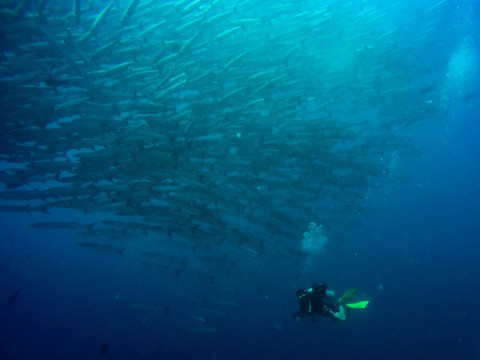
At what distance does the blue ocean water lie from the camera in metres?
21.1

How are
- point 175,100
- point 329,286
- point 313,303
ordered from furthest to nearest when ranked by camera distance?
point 329,286, point 175,100, point 313,303

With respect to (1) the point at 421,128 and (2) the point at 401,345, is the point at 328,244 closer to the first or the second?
(2) the point at 401,345

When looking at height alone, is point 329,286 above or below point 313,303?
above

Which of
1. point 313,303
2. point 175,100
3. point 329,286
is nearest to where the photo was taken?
point 313,303

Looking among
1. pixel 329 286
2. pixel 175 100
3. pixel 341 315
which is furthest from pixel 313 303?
pixel 329 286

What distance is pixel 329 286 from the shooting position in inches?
1121

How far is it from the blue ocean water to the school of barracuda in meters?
5.23

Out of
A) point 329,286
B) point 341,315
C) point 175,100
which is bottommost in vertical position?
point 341,315

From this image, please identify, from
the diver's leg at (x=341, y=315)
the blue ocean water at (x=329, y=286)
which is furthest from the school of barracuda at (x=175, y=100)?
the blue ocean water at (x=329, y=286)

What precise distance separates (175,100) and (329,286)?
25.0 metres

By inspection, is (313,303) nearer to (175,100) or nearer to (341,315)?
(341,315)

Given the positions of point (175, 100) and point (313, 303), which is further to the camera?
point (175, 100)

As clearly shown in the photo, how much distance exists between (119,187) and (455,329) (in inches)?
960

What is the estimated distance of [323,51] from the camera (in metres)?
10.7
